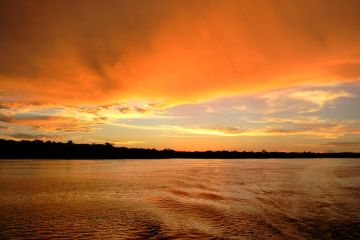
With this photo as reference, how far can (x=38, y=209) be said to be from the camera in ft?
80.5

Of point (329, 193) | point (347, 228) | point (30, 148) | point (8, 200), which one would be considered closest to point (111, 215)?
point (8, 200)

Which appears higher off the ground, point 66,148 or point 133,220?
point 66,148

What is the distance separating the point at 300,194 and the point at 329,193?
363 cm

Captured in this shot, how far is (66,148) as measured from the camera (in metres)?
194

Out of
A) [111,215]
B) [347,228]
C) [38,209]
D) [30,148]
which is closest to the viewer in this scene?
[347,228]

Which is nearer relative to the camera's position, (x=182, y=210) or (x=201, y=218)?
(x=201, y=218)

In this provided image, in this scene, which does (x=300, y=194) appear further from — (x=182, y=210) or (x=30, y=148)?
(x=30, y=148)

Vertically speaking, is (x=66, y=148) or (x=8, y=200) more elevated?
(x=66, y=148)

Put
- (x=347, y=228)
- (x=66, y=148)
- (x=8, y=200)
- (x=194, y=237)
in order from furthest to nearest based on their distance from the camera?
(x=66, y=148)
(x=8, y=200)
(x=347, y=228)
(x=194, y=237)

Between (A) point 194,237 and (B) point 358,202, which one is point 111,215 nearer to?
(A) point 194,237

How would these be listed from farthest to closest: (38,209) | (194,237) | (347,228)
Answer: (38,209) → (347,228) → (194,237)

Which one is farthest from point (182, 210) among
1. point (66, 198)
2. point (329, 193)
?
point (329, 193)

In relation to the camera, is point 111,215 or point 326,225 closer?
point 326,225

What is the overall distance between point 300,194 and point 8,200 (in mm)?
27484
